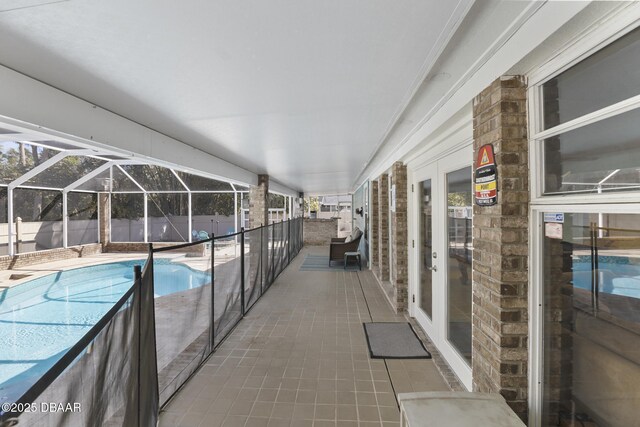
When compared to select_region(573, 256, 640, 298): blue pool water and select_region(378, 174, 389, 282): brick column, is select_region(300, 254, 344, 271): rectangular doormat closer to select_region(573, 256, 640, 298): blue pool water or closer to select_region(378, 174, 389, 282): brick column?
select_region(378, 174, 389, 282): brick column

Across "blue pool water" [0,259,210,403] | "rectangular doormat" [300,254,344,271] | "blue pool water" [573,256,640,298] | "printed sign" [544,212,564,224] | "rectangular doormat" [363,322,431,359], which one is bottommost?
"blue pool water" [0,259,210,403]

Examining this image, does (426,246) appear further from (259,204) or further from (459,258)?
(259,204)

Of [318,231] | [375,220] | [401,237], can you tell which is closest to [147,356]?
[401,237]

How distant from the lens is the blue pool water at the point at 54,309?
3.48m

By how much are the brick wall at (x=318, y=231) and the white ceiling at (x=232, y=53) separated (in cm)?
1161

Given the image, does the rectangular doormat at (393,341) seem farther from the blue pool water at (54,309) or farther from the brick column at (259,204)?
the brick column at (259,204)

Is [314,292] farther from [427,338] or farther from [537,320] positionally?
[537,320]

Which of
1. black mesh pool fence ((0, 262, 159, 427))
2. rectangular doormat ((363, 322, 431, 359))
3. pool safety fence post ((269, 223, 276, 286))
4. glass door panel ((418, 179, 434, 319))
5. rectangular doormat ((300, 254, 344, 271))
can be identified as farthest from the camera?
rectangular doormat ((300, 254, 344, 271))

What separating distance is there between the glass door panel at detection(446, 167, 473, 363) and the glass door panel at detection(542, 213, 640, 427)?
3.33 feet

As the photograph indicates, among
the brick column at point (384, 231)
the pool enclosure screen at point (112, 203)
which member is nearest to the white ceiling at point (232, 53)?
the brick column at point (384, 231)

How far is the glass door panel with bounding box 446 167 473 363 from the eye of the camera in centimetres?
278

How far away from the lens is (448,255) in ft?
10.5

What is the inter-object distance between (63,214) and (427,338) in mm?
14417

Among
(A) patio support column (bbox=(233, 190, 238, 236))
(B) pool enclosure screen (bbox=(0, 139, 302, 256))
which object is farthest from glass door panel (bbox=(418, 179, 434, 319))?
(A) patio support column (bbox=(233, 190, 238, 236))
